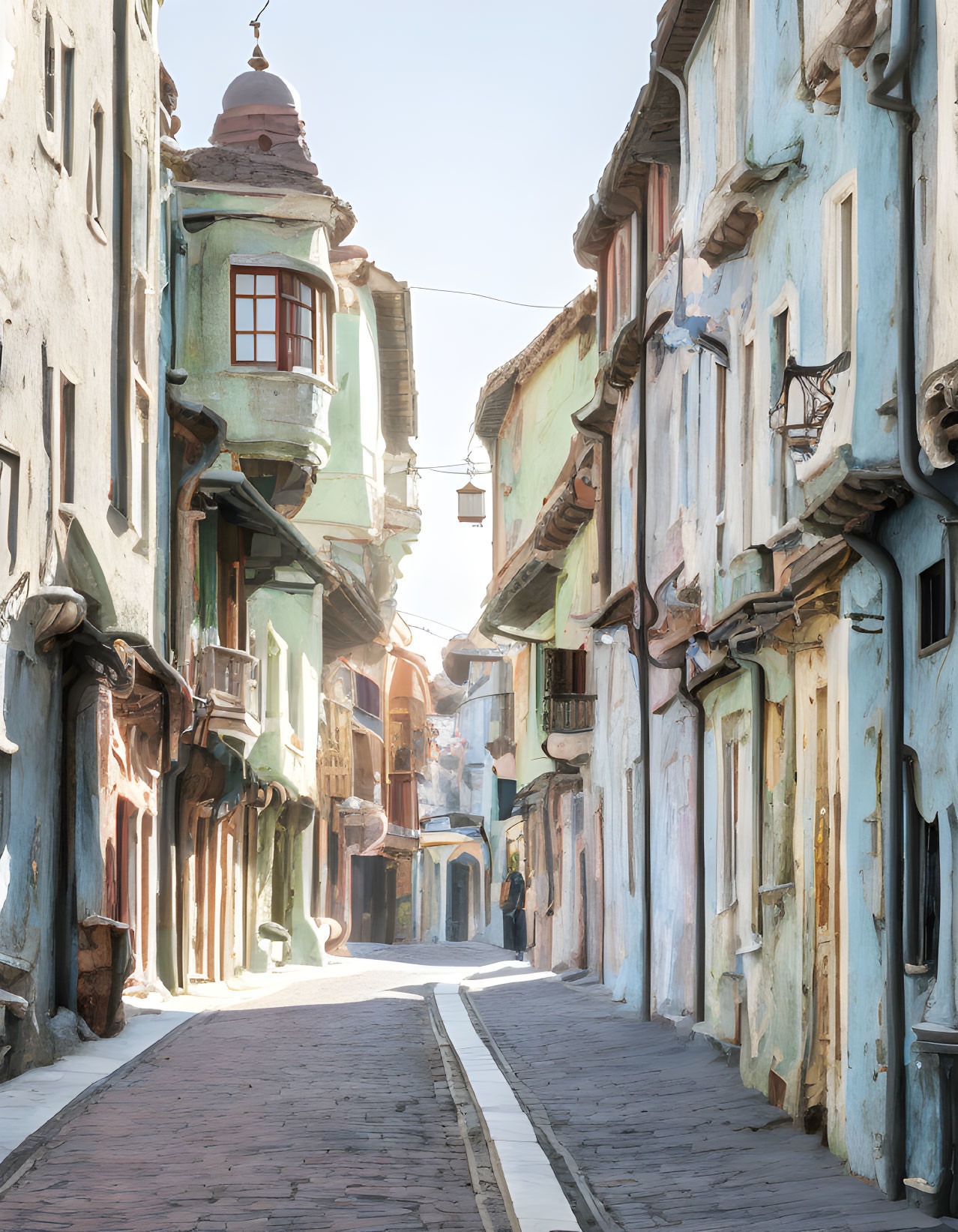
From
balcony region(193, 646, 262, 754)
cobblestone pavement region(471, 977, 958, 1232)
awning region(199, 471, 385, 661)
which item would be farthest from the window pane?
cobblestone pavement region(471, 977, 958, 1232)

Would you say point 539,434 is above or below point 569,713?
above

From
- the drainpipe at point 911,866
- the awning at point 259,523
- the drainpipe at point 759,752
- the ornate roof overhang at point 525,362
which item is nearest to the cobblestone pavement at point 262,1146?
the drainpipe at point 911,866

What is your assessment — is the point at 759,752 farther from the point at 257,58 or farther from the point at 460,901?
the point at 460,901

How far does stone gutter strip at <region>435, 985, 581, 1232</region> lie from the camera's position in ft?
26.6

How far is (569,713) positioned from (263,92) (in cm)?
1399

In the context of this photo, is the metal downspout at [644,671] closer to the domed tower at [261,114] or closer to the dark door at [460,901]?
the domed tower at [261,114]

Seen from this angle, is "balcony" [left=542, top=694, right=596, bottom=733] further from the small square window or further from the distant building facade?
the small square window

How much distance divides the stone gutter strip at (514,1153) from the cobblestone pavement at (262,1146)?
0.21 metres

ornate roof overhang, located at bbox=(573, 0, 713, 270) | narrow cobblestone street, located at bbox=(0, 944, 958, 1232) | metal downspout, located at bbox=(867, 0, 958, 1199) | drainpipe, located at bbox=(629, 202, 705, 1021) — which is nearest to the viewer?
narrow cobblestone street, located at bbox=(0, 944, 958, 1232)

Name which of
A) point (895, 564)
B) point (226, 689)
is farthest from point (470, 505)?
point (895, 564)

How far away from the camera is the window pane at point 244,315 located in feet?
98.3

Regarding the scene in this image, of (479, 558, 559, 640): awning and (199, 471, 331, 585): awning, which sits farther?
(479, 558, 559, 640): awning

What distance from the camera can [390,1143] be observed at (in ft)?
34.3

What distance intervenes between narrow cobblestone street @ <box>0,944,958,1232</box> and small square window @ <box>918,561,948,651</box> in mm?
2785
